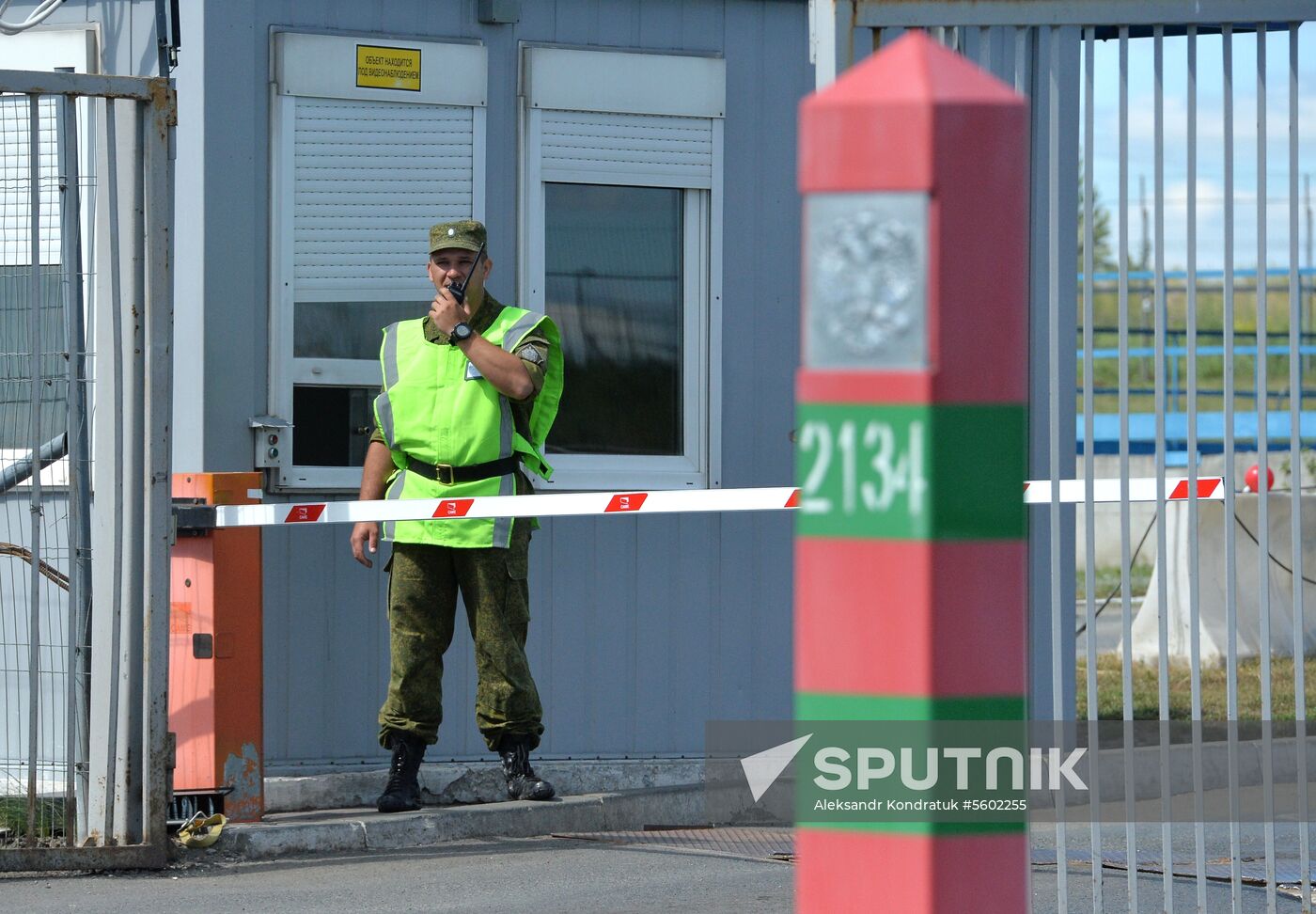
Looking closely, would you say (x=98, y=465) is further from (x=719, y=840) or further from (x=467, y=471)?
(x=719, y=840)

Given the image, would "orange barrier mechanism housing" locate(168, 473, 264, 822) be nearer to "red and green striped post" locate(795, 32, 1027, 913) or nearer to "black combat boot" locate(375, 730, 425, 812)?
"black combat boot" locate(375, 730, 425, 812)

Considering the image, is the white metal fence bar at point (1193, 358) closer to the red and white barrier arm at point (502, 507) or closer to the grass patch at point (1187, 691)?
the red and white barrier arm at point (502, 507)

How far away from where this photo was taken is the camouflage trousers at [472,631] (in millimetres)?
6105

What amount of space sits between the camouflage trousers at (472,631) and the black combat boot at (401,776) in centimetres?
4

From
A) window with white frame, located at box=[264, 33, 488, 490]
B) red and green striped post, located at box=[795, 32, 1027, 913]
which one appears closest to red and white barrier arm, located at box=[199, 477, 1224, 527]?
window with white frame, located at box=[264, 33, 488, 490]

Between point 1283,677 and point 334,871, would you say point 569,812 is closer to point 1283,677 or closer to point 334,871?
point 334,871

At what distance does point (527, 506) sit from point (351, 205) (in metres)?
1.65

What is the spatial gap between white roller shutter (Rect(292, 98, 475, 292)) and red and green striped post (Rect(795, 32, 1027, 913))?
5.21 meters

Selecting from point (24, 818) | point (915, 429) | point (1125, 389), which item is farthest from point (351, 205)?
point (915, 429)

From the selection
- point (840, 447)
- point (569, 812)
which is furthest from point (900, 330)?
point (569, 812)

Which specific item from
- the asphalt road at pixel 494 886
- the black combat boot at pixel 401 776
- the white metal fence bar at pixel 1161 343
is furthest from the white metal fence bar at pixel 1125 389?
the black combat boot at pixel 401 776

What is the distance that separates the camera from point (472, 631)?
616 centimetres

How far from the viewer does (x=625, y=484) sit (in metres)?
7.23

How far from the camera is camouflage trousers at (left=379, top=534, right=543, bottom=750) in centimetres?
611
